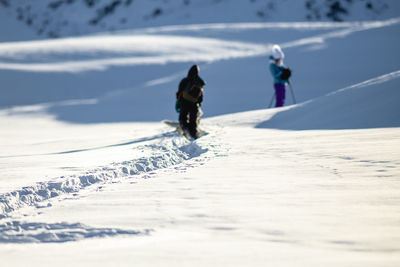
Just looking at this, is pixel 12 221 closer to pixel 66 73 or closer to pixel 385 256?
pixel 385 256

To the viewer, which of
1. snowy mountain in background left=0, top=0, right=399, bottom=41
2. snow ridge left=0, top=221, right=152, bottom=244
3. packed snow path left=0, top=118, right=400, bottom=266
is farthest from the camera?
snowy mountain in background left=0, top=0, right=399, bottom=41

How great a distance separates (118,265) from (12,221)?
1177 millimetres

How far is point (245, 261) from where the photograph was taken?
8.31ft

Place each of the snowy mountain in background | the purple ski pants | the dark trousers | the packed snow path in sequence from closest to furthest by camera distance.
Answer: the packed snow path < the dark trousers < the purple ski pants < the snowy mountain in background

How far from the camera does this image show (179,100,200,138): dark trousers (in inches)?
314

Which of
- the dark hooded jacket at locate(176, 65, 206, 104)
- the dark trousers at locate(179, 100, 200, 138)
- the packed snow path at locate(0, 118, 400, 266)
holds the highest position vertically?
the dark hooded jacket at locate(176, 65, 206, 104)

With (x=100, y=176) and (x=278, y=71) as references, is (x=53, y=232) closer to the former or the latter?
(x=100, y=176)

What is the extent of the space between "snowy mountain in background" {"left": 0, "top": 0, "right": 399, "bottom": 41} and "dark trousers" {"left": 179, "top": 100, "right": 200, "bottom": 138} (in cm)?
4044

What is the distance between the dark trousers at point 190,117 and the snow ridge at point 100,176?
78 centimetres

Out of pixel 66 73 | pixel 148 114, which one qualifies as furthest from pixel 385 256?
pixel 66 73

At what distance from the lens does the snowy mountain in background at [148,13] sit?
48.1m

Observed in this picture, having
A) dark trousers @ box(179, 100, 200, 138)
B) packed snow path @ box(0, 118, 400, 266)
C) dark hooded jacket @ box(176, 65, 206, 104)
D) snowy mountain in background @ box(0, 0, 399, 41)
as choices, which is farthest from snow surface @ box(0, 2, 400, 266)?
snowy mountain in background @ box(0, 0, 399, 41)

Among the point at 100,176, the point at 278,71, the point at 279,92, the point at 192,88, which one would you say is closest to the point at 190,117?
the point at 192,88

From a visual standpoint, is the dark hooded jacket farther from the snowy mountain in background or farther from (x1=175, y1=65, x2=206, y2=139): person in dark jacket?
the snowy mountain in background
